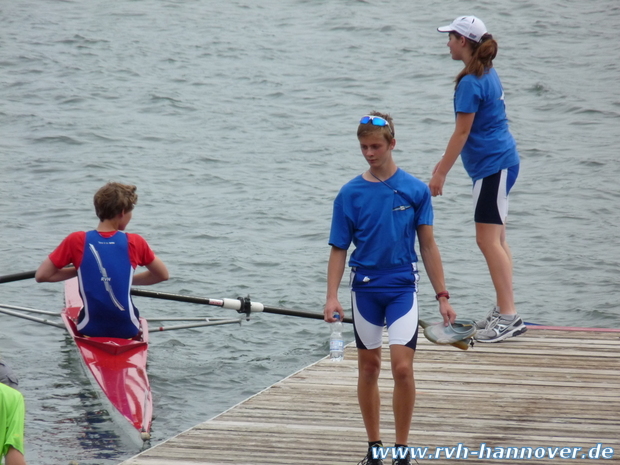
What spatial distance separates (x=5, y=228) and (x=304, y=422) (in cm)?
952

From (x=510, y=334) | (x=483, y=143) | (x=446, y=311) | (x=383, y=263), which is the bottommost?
(x=510, y=334)

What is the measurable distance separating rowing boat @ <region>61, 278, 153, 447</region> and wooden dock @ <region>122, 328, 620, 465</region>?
1.13 meters

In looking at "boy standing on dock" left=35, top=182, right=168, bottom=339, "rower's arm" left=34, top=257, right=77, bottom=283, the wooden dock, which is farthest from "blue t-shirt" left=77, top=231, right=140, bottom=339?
the wooden dock

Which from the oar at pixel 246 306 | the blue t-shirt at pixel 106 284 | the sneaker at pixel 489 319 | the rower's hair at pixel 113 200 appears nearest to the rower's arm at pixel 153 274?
the blue t-shirt at pixel 106 284

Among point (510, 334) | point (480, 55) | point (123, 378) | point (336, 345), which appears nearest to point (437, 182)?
point (480, 55)

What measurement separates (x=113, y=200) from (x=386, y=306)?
2.64m

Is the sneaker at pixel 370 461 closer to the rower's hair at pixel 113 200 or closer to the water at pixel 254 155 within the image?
the water at pixel 254 155

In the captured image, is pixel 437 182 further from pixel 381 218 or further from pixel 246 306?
pixel 246 306

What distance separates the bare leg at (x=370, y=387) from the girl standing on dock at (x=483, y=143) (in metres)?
1.71

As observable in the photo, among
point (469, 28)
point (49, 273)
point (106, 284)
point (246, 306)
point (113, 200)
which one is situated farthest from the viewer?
point (246, 306)

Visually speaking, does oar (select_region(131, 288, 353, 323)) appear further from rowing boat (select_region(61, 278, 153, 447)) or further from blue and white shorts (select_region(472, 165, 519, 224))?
blue and white shorts (select_region(472, 165, 519, 224))

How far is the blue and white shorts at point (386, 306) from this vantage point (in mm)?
4172

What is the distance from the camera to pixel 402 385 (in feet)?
13.5

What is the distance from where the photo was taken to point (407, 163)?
17.1 m
